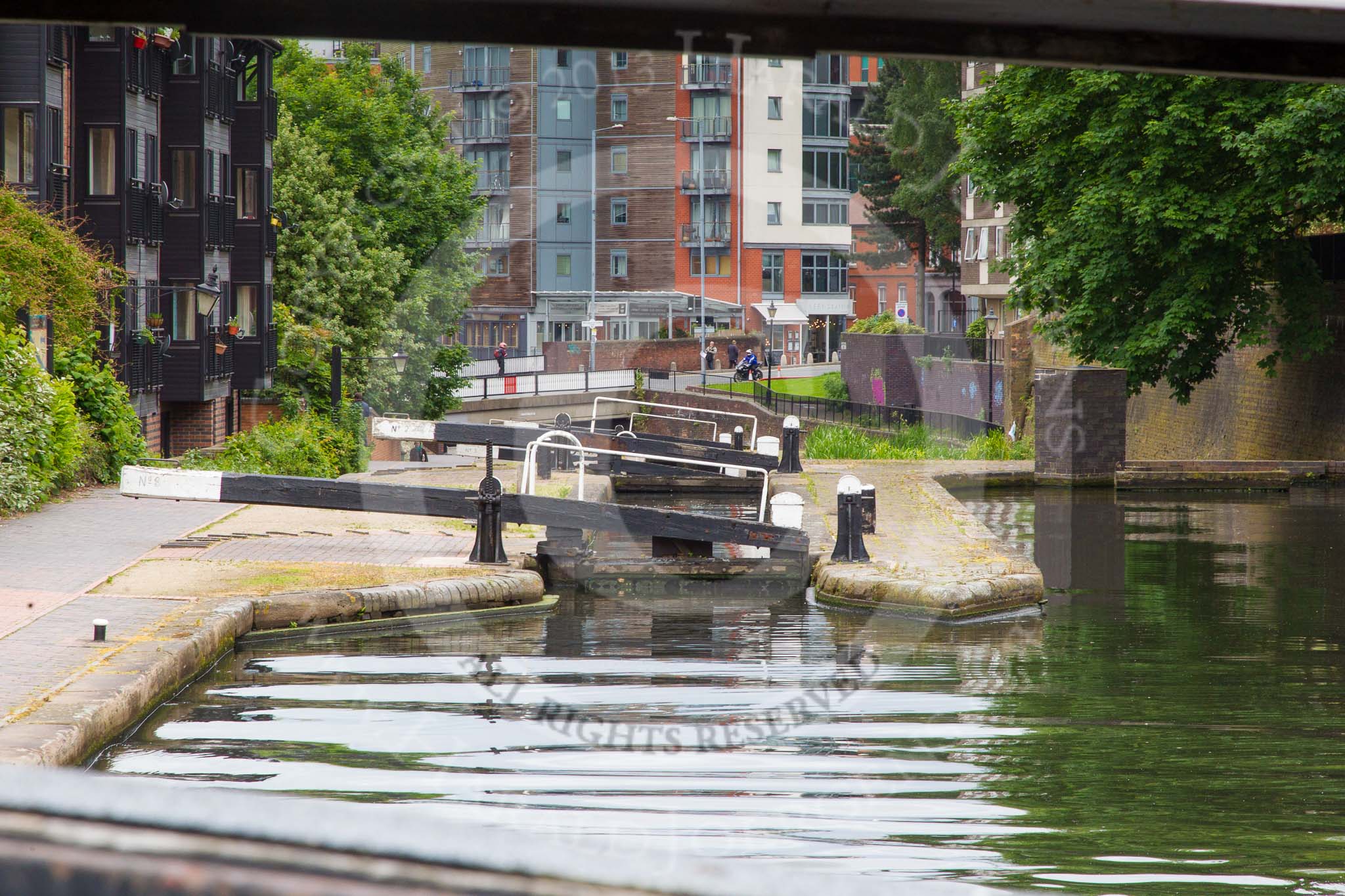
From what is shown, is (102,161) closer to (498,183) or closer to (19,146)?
(19,146)

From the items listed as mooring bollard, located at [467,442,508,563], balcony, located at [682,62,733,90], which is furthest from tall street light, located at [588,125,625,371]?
balcony, located at [682,62,733,90]

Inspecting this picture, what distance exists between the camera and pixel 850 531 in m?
11.7

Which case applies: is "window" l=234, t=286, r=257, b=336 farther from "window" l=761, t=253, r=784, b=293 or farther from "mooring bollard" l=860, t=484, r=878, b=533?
"window" l=761, t=253, r=784, b=293

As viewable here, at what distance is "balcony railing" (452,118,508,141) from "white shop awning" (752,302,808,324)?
2388 millimetres

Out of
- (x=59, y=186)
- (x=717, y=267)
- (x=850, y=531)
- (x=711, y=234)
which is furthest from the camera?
(x=59, y=186)

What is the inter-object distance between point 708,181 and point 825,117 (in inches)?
104

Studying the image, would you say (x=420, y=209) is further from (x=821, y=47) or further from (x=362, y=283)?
(x=821, y=47)

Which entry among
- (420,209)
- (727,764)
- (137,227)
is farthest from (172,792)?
(420,209)

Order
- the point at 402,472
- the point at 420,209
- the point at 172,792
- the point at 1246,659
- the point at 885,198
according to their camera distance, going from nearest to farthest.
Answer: the point at 172,792 < the point at 1246,659 < the point at 402,472 < the point at 420,209 < the point at 885,198

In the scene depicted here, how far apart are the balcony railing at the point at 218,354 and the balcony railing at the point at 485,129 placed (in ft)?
49.8

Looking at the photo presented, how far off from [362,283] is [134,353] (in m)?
9.70

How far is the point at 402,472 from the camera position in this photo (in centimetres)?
1898

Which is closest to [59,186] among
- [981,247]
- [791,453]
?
[791,453]

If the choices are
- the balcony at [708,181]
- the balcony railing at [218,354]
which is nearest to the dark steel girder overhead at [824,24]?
the balcony at [708,181]
